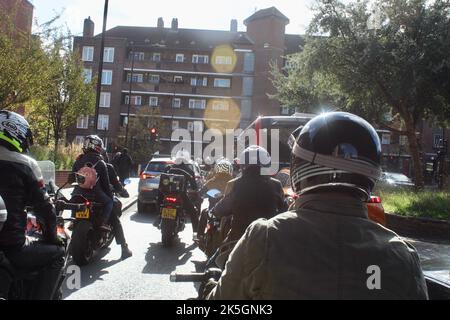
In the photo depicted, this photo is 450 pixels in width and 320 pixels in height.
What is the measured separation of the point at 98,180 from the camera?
23.5ft

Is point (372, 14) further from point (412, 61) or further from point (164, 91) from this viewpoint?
point (164, 91)

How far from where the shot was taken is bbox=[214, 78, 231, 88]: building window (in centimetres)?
6327

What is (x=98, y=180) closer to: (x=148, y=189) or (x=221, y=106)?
(x=148, y=189)

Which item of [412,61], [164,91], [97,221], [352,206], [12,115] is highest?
[164,91]

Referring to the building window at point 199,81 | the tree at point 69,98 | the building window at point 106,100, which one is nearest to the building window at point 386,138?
the building window at point 199,81

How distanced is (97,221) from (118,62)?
192 ft

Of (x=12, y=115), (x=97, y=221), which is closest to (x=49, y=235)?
(x=12, y=115)

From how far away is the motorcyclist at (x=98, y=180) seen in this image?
7.11 meters

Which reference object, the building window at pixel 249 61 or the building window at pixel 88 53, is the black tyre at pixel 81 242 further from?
the building window at pixel 88 53

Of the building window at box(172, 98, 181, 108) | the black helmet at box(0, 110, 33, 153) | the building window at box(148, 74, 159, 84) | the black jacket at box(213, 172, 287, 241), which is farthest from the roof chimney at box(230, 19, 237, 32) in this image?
the black helmet at box(0, 110, 33, 153)

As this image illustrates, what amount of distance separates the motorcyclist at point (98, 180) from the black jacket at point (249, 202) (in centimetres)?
249

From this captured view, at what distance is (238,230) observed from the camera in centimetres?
500

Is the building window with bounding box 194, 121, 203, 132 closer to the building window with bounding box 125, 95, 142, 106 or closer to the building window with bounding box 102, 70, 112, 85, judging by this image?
the building window with bounding box 125, 95, 142, 106
